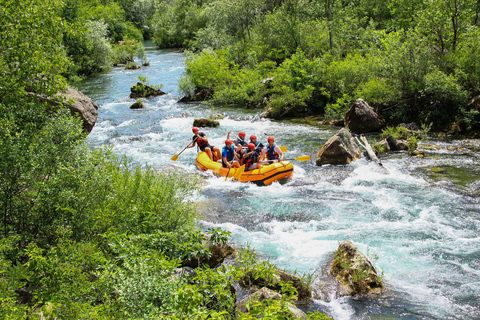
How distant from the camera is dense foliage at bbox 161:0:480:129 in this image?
43.2 feet

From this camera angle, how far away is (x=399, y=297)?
5367mm

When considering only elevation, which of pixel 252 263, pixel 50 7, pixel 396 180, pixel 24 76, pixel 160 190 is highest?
pixel 50 7

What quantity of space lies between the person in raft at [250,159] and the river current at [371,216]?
68 cm

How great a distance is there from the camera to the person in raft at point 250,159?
1049 centimetres

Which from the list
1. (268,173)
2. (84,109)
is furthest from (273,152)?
(84,109)

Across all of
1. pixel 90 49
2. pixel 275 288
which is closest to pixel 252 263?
pixel 275 288

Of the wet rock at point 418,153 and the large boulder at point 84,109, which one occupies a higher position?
the large boulder at point 84,109

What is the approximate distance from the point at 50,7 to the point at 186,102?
14.6 metres

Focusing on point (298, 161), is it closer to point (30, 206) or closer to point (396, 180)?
point (396, 180)

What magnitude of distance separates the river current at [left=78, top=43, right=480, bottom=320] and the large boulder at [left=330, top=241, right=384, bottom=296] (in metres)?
0.18

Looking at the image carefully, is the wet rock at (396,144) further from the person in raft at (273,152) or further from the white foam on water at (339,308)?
the white foam on water at (339,308)

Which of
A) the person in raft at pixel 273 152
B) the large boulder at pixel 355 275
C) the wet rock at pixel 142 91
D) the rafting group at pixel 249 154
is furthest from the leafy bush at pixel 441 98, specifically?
the wet rock at pixel 142 91

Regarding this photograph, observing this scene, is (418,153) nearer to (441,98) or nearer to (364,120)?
(364,120)

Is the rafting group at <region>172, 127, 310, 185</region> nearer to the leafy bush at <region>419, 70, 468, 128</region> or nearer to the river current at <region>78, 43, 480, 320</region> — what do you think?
the river current at <region>78, 43, 480, 320</region>
